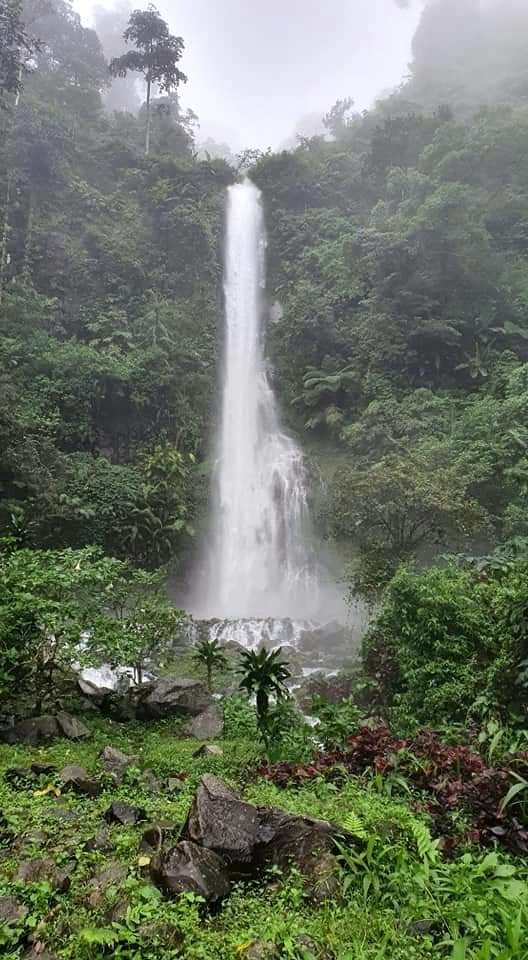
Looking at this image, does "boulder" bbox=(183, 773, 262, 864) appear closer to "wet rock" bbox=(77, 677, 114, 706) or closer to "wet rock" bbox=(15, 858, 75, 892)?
"wet rock" bbox=(15, 858, 75, 892)

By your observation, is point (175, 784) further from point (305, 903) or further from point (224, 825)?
point (305, 903)

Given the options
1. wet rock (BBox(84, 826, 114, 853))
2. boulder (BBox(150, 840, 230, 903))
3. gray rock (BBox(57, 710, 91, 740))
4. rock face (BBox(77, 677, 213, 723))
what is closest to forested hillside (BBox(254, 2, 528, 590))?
rock face (BBox(77, 677, 213, 723))

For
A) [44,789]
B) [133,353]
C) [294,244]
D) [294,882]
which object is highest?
[294,244]

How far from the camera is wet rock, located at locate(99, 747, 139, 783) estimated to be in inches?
210

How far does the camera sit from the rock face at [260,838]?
2.94 m

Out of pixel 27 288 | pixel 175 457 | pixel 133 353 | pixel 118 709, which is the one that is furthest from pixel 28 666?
pixel 27 288

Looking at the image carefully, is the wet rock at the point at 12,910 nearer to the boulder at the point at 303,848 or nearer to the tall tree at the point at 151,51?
the boulder at the point at 303,848

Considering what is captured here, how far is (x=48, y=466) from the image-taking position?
17.0 m

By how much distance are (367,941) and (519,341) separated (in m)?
21.3

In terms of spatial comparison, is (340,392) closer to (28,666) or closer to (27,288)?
(27,288)

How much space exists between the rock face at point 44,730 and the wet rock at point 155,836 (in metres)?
3.58

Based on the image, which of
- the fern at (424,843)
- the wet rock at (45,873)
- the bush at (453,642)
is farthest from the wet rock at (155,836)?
the bush at (453,642)

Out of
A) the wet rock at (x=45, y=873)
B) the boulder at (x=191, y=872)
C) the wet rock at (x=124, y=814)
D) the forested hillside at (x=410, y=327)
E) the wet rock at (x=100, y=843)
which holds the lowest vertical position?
the wet rock at (x=124, y=814)

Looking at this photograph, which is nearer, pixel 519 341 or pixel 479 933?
pixel 479 933
